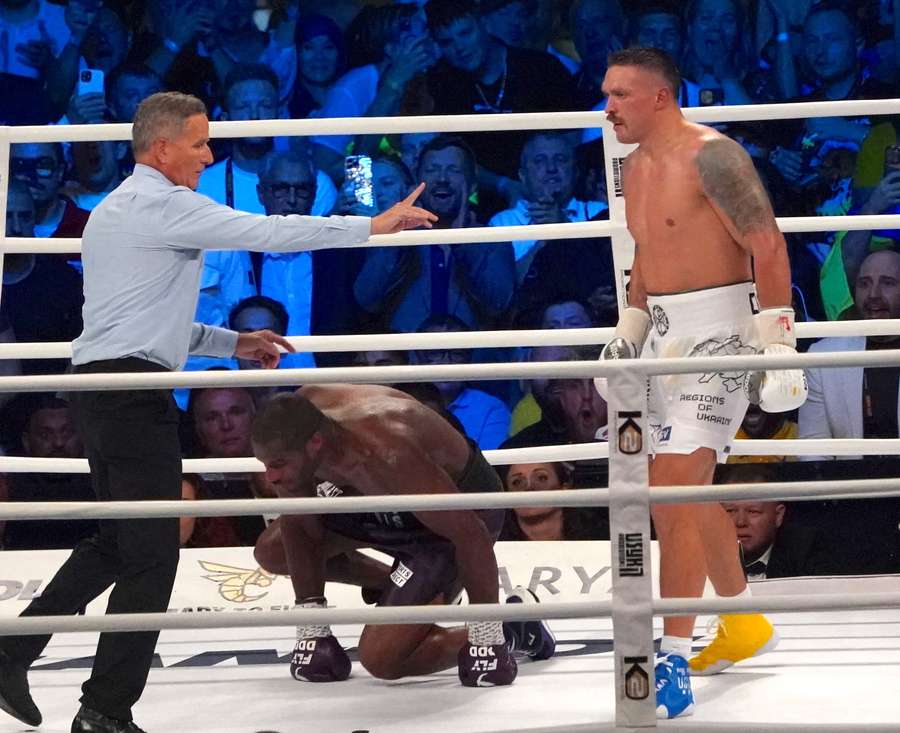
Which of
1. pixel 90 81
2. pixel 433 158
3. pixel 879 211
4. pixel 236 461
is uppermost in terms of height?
pixel 90 81

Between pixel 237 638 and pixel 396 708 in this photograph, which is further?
pixel 237 638

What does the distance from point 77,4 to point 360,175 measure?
1184 millimetres

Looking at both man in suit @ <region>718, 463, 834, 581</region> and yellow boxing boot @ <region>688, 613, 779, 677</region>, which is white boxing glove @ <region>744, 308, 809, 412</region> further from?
man in suit @ <region>718, 463, 834, 581</region>

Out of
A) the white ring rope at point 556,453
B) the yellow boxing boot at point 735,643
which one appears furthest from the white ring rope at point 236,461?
the yellow boxing boot at point 735,643

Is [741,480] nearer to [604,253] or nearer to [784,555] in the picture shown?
[784,555]

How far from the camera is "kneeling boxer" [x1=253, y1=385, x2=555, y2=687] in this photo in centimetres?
212

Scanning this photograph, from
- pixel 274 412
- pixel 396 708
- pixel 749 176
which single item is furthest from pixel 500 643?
pixel 749 176

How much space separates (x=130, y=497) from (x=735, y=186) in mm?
1024

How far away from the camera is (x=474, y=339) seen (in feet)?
8.21

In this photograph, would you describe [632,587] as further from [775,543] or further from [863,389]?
[863,389]

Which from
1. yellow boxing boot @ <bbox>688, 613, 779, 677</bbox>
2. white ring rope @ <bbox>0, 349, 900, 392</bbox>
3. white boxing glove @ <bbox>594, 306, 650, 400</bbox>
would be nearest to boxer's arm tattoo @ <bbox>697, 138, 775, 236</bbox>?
white boxing glove @ <bbox>594, 306, 650, 400</bbox>

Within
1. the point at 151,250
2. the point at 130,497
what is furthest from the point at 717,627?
the point at 151,250

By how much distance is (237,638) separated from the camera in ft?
8.25

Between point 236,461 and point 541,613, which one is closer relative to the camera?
point 541,613
